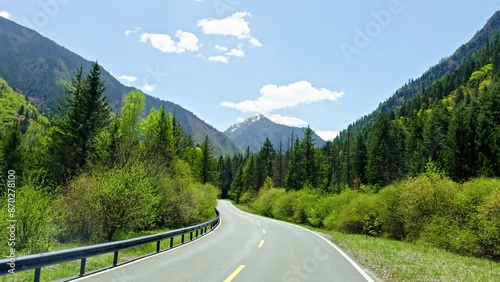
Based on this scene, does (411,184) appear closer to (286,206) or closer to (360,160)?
(286,206)

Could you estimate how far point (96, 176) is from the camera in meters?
20.8

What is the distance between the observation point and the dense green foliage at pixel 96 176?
610 inches

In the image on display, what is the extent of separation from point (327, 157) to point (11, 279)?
10340 cm

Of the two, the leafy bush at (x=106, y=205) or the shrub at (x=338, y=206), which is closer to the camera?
the leafy bush at (x=106, y=205)

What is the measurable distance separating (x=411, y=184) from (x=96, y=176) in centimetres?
2069

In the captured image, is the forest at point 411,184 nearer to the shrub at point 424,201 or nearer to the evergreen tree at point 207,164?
the shrub at point 424,201

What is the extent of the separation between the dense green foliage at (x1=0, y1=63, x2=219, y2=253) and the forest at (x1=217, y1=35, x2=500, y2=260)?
15.5m

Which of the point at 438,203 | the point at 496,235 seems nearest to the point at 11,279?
the point at 496,235

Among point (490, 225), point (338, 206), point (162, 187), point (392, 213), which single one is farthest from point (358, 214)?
point (162, 187)

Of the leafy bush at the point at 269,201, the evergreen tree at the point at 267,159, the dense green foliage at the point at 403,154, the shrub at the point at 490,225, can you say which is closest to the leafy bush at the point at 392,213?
the dense green foliage at the point at 403,154

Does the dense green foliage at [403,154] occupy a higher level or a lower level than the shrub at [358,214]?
higher

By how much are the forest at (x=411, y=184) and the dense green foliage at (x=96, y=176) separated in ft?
50.8

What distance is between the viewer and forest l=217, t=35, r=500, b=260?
784 inches

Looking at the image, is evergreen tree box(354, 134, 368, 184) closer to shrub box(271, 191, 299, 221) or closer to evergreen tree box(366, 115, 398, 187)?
evergreen tree box(366, 115, 398, 187)
